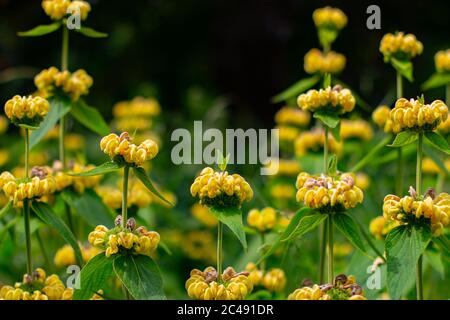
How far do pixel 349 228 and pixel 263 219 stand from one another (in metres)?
0.44

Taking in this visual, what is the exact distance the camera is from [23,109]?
1.40 m

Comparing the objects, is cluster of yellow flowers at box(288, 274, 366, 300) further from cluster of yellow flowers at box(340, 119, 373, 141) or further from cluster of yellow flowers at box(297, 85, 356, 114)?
cluster of yellow flowers at box(340, 119, 373, 141)

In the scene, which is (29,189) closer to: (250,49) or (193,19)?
(250,49)

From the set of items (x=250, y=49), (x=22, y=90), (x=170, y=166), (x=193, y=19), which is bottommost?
(x=170, y=166)

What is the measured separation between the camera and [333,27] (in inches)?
80.1

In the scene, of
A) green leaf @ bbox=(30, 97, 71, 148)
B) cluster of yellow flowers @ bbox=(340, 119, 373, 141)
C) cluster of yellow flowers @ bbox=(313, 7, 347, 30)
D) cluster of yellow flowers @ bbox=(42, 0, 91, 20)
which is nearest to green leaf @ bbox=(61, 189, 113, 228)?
green leaf @ bbox=(30, 97, 71, 148)

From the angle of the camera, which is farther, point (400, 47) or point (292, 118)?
point (292, 118)

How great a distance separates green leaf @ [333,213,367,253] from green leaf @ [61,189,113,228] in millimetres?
556

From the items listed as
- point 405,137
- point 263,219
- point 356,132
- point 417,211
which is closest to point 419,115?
point 405,137

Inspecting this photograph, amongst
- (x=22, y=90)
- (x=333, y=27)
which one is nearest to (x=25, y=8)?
(x=22, y=90)

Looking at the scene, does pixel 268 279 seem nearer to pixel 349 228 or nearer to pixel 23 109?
pixel 349 228

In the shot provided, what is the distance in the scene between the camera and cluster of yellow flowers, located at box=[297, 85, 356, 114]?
4.84 feet
